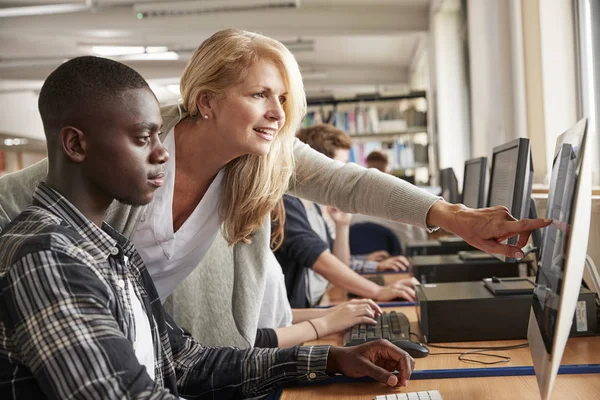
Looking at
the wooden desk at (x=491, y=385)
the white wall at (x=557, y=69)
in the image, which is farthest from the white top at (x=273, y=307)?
the white wall at (x=557, y=69)

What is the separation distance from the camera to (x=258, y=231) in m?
1.97

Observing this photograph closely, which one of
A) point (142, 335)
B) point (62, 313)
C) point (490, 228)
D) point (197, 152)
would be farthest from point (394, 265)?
point (62, 313)

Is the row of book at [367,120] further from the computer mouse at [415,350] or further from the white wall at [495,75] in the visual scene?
the computer mouse at [415,350]

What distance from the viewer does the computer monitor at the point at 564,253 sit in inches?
35.8

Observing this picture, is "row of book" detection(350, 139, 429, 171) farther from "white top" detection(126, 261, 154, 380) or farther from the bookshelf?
"white top" detection(126, 261, 154, 380)

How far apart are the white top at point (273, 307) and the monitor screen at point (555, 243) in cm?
105

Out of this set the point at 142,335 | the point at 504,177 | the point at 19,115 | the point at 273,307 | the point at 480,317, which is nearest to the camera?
the point at 142,335

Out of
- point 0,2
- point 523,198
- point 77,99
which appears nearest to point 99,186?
point 77,99

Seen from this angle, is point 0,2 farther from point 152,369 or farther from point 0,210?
point 152,369

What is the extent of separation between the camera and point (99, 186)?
111cm

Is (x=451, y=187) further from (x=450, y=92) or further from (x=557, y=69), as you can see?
(x=450, y=92)

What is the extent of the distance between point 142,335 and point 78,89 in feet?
1.36

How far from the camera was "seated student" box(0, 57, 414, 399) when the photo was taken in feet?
2.93

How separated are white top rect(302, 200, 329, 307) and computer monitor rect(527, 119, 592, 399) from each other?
1.83m
